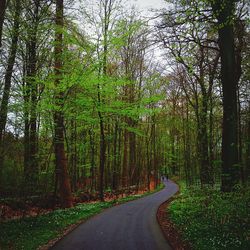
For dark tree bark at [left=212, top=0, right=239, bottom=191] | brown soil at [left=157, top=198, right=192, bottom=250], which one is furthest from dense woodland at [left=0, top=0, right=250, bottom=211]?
brown soil at [left=157, top=198, right=192, bottom=250]

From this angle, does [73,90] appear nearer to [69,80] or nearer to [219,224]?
[69,80]

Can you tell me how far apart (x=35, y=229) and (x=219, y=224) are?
663 centimetres

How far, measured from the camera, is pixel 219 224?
897cm

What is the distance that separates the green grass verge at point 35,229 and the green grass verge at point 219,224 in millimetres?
4573

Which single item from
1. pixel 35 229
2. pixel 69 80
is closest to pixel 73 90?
pixel 69 80

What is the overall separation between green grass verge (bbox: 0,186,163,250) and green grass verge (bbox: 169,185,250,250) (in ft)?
15.0

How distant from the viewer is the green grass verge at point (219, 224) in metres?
7.56

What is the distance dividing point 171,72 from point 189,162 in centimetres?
836

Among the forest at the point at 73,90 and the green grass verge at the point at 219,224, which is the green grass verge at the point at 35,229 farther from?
the green grass verge at the point at 219,224

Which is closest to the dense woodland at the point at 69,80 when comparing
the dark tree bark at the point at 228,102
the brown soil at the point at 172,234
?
the dark tree bark at the point at 228,102

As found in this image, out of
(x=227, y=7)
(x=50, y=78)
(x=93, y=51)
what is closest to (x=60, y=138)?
(x=50, y=78)

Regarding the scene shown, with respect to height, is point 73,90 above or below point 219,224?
above

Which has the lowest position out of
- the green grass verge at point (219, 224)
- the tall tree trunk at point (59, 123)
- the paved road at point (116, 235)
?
the paved road at point (116, 235)

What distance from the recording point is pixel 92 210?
15.7m
